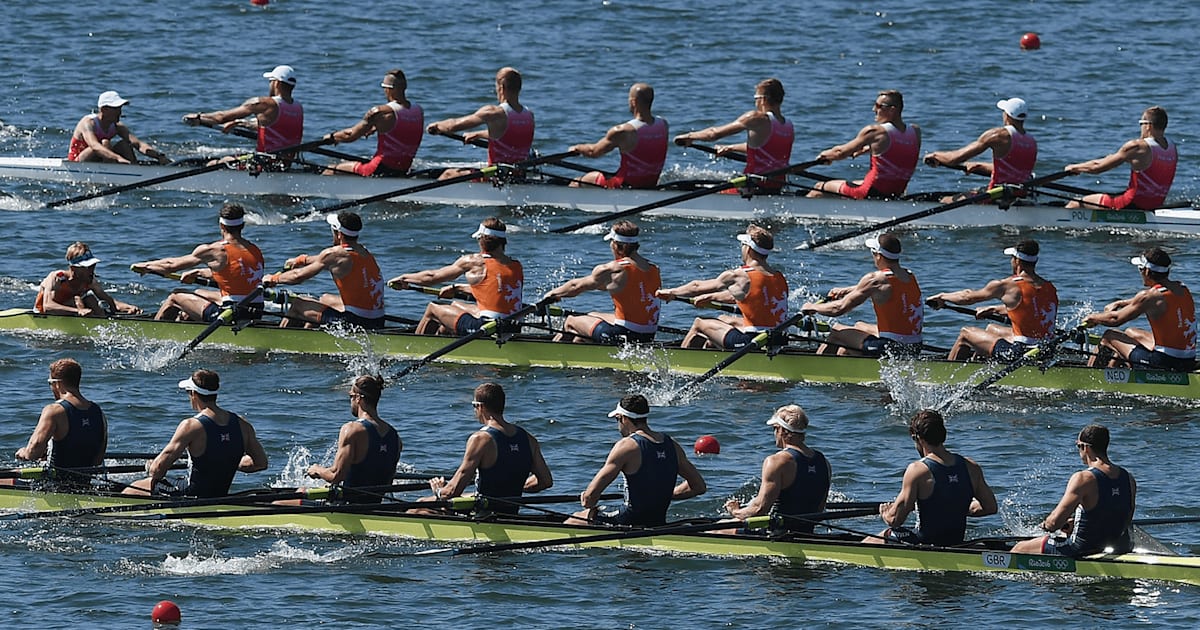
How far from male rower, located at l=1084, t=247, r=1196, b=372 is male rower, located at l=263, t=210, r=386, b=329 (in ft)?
24.4

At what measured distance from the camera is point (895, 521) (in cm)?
1853

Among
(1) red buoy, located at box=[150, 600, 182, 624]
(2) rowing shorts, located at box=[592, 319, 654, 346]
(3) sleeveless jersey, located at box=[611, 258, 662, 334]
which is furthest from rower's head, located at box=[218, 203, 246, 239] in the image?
(1) red buoy, located at box=[150, 600, 182, 624]

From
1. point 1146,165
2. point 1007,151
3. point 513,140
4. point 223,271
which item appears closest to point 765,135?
point 1007,151

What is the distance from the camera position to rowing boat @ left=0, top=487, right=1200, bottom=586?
18.2 m

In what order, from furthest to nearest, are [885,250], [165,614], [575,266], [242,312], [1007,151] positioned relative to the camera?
[1007,151], [575,266], [242,312], [885,250], [165,614]

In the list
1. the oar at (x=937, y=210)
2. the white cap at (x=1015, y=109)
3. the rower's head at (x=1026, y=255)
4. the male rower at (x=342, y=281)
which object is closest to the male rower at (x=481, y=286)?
the male rower at (x=342, y=281)

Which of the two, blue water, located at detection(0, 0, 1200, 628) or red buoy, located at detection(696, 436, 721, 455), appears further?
red buoy, located at detection(696, 436, 721, 455)

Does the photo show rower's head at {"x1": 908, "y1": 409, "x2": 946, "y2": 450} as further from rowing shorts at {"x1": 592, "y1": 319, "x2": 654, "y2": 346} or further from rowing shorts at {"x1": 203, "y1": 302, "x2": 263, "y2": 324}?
rowing shorts at {"x1": 203, "y1": 302, "x2": 263, "y2": 324}

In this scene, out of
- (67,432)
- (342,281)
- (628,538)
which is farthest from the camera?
(342,281)

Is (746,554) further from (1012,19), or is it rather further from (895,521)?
(1012,19)

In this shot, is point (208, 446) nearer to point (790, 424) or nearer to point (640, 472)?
point (640, 472)

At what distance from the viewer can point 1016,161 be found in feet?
100.0

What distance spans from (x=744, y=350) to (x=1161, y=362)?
4.13 metres

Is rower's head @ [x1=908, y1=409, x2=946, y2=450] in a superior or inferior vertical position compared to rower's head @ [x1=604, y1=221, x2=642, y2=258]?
inferior
